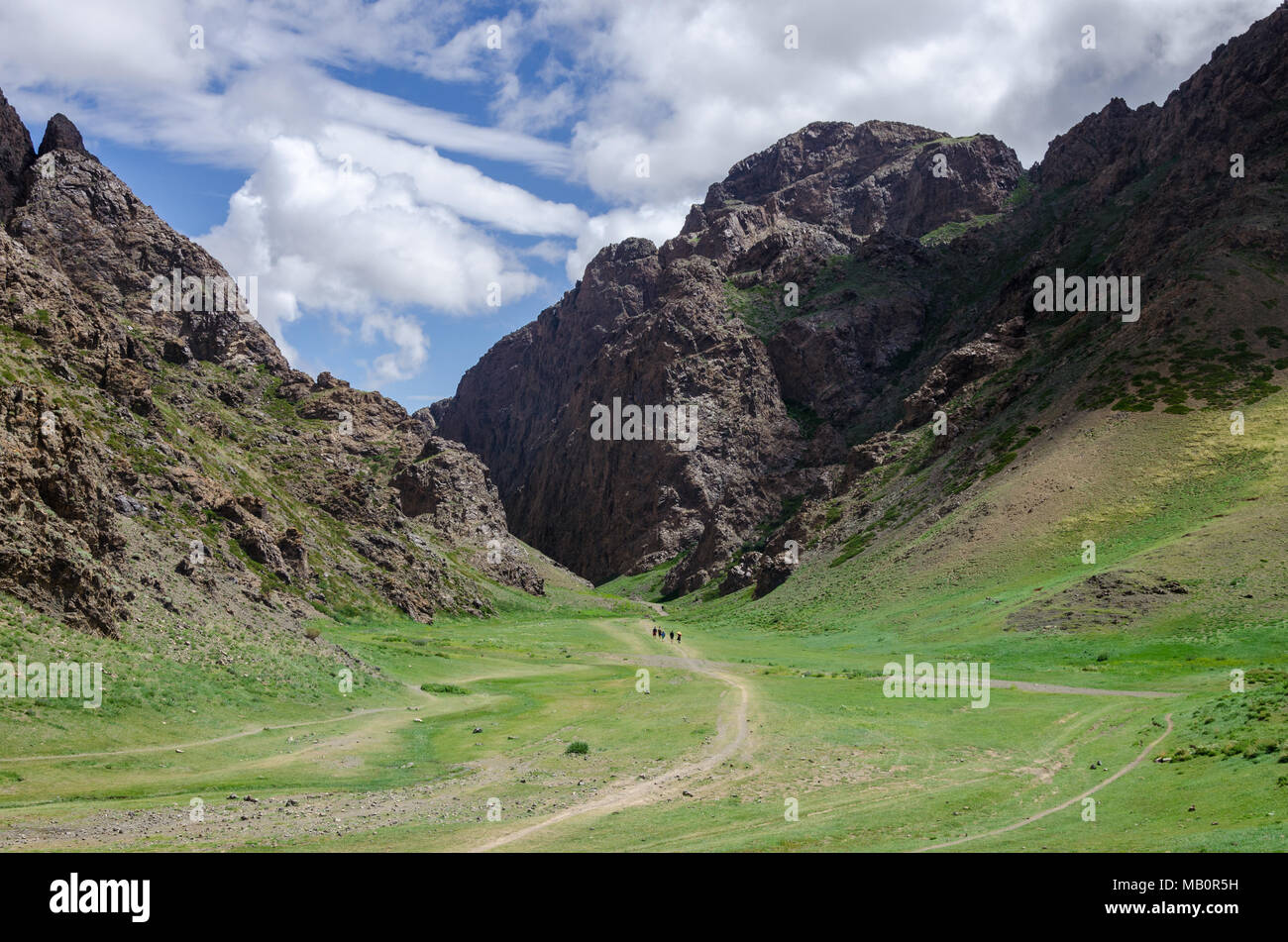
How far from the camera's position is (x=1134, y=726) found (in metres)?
32.9

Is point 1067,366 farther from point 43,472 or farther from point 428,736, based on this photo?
point 43,472

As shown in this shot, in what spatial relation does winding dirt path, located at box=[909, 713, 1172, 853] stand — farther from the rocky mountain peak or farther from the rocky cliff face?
the rocky mountain peak

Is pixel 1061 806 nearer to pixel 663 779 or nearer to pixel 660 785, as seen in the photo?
pixel 660 785

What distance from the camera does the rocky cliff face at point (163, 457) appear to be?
133 ft

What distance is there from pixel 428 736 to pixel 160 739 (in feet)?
35.4

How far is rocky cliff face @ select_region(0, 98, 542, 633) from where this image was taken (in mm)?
40656

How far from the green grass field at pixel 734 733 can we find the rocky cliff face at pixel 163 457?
6058 mm

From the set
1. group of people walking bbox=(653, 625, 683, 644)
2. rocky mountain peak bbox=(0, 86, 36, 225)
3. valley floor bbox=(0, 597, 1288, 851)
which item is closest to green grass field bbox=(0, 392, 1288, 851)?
valley floor bbox=(0, 597, 1288, 851)

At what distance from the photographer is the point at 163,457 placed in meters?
80.3

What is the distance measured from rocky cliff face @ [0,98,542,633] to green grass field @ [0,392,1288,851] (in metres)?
6.06

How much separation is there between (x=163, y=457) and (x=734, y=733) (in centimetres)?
6681

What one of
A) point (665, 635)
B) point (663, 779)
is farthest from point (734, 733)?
point (665, 635)

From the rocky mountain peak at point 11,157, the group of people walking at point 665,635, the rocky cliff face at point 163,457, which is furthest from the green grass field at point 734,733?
the rocky mountain peak at point 11,157
